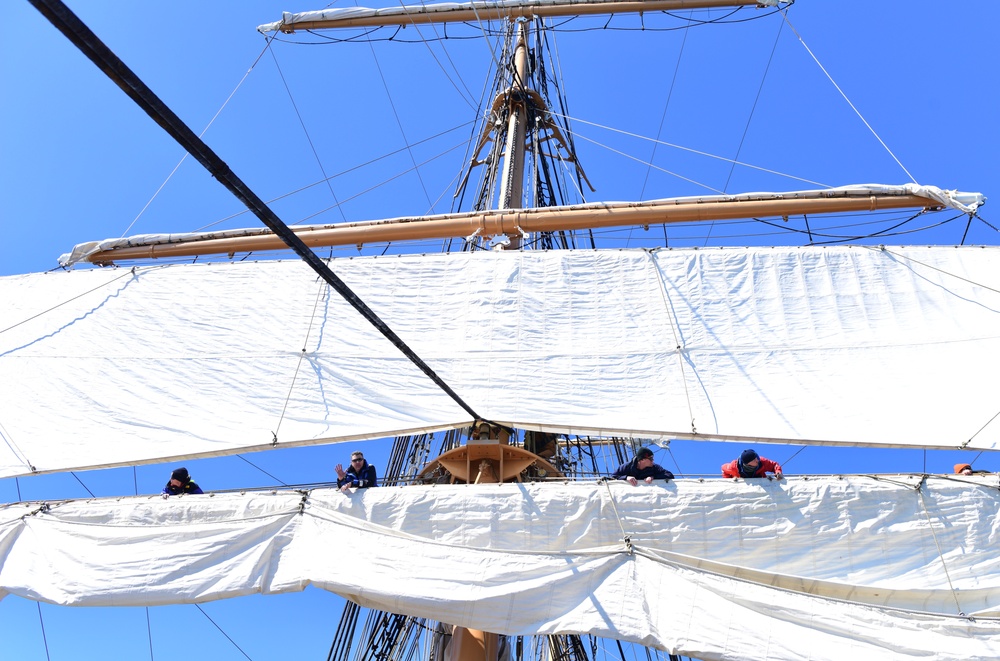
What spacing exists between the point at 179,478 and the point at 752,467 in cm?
417

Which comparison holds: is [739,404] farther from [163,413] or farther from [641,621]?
[163,413]

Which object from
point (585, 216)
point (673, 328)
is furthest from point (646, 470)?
point (585, 216)

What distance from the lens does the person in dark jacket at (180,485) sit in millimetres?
5305

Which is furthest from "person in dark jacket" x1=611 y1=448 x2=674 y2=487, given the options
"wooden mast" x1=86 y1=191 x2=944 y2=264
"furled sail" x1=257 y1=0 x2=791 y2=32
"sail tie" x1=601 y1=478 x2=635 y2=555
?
"furled sail" x1=257 y1=0 x2=791 y2=32

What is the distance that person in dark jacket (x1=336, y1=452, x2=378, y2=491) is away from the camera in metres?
5.04

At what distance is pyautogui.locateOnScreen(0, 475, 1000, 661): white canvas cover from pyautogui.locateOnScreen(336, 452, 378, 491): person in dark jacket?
0.52ft

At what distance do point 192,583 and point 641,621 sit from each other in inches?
103

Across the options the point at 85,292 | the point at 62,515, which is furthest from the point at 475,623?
the point at 85,292

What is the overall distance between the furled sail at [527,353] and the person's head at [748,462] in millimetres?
909

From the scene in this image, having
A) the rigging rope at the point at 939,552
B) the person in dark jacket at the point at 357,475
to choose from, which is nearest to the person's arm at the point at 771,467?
the rigging rope at the point at 939,552

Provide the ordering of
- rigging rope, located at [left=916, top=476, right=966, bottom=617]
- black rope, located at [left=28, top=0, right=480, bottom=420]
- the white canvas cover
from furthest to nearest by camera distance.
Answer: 1. rigging rope, located at [left=916, top=476, right=966, bottom=617]
2. the white canvas cover
3. black rope, located at [left=28, top=0, right=480, bottom=420]

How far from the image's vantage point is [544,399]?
607 centimetres

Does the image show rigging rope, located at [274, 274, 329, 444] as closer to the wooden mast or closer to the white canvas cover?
the wooden mast

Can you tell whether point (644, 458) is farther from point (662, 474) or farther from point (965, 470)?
point (965, 470)
